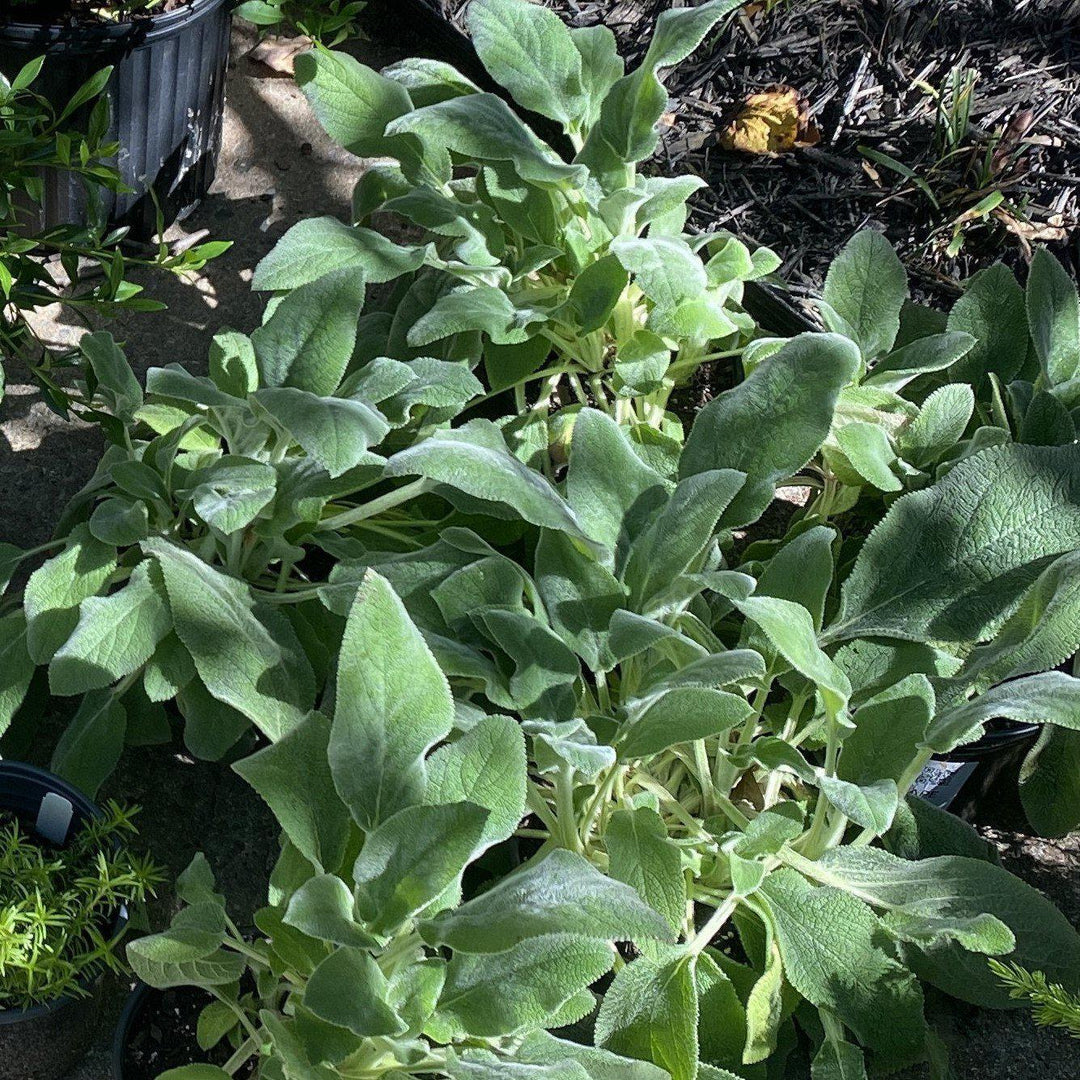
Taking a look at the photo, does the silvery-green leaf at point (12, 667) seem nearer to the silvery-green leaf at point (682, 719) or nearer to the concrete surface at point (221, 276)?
the concrete surface at point (221, 276)

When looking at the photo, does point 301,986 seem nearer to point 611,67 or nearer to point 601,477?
point 601,477

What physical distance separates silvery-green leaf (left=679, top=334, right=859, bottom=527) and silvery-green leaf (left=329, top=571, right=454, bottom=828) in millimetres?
468

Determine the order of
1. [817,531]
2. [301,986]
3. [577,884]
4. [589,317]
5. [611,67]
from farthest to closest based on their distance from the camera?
[611,67] < [589,317] < [817,531] < [301,986] < [577,884]

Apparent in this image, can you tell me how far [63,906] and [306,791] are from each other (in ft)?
1.11

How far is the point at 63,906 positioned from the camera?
55.3 inches

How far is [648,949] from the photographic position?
1.33 meters

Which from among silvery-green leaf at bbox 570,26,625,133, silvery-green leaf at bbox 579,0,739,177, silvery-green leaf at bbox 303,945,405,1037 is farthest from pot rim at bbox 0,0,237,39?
silvery-green leaf at bbox 303,945,405,1037

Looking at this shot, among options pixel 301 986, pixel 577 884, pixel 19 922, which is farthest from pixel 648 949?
pixel 19 922

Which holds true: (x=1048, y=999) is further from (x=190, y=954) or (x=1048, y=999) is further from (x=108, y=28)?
(x=108, y=28)

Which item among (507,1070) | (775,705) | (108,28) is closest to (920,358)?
(775,705)

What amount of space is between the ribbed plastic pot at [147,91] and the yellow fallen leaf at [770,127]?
0.98 meters

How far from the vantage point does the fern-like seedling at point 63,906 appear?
1360mm

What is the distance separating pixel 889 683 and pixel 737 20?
161 cm

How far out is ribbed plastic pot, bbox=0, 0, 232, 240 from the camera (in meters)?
2.21
